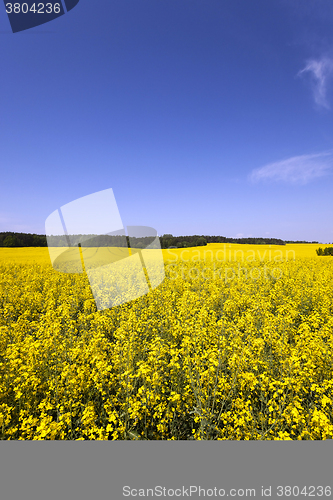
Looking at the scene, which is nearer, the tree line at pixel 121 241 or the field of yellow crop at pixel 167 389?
the field of yellow crop at pixel 167 389

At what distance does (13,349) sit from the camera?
4559 millimetres

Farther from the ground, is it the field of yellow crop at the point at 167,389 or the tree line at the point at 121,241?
the tree line at the point at 121,241

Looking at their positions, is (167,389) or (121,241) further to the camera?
(121,241)

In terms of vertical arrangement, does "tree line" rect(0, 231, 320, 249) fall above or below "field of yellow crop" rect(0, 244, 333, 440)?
above

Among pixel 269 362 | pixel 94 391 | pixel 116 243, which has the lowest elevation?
pixel 94 391

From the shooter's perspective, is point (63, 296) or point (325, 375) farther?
point (63, 296)

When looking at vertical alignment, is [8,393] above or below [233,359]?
below

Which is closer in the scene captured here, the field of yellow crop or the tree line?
the field of yellow crop

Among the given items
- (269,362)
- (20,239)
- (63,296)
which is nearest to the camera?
(269,362)
